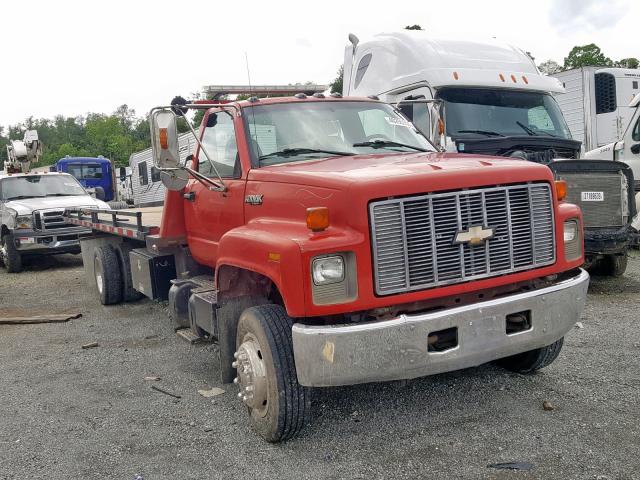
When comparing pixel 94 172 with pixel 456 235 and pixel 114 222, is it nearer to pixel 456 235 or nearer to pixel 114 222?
pixel 114 222

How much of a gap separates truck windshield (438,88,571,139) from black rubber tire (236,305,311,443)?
508 cm

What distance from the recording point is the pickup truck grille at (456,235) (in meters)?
3.54

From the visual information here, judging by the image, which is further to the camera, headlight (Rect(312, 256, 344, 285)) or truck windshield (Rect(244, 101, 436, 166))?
truck windshield (Rect(244, 101, 436, 166))

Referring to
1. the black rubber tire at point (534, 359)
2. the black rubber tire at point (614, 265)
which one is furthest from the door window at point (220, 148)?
the black rubber tire at point (614, 265)

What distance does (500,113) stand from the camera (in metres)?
8.69

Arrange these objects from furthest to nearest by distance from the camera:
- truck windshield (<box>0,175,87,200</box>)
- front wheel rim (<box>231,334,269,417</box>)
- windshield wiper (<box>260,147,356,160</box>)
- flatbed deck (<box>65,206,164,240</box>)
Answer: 1. truck windshield (<box>0,175,87,200</box>)
2. flatbed deck (<box>65,206,164,240</box>)
3. windshield wiper (<box>260,147,356,160</box>)
4. front wheel rim (<box>231,334,269,417</box>)

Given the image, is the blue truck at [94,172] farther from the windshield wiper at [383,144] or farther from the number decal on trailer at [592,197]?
the windshield wiper at [383,144]

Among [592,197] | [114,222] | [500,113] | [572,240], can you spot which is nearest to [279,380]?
[572,240]

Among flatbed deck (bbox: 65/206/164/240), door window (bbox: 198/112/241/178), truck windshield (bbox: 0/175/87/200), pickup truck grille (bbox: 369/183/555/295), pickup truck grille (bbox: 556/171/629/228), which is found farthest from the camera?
truck windshield (bbox: 0/175/87/200)

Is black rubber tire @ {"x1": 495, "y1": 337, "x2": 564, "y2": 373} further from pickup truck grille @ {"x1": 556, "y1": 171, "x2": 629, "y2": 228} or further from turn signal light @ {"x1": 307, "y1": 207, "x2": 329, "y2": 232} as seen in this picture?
pickup truck grille @ {"x1": 556, "y1": 171, "x2": 629, "y2": 228}

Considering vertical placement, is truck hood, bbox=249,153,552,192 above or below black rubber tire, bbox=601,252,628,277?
above

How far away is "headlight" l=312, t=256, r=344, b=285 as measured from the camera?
3451mm

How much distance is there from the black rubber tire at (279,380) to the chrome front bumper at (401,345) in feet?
0.79

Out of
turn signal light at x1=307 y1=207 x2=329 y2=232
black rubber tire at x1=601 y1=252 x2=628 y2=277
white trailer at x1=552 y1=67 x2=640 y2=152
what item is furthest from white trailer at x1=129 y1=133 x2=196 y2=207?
turn signal light at x1=307 y1=207 x2=329 y2=232
